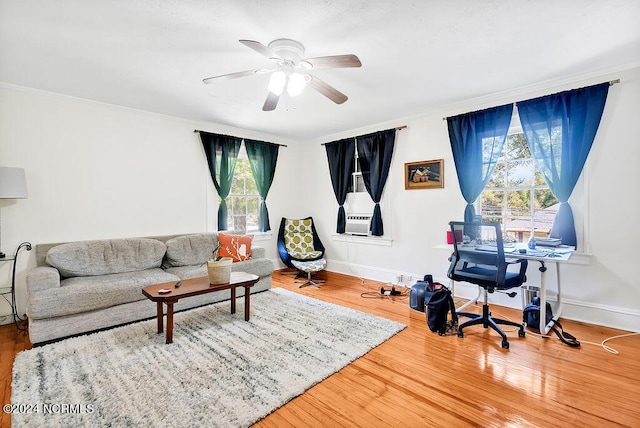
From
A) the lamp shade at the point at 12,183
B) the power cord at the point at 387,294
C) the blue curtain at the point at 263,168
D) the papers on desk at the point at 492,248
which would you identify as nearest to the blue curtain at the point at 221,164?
the blue curtain at the point at 263,168

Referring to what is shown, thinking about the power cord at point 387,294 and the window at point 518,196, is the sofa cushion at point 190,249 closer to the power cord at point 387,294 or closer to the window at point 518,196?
the power cord at point 387,294

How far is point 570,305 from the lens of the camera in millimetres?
3111

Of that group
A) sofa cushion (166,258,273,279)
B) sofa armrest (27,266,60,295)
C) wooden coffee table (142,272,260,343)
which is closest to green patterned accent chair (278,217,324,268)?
sofa cushion (166,258,273,279)

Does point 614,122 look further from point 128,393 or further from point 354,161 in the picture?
point 128,393

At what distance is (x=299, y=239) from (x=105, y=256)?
2.83m

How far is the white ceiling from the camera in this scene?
196 centimetres

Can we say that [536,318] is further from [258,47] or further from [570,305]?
[258,47]

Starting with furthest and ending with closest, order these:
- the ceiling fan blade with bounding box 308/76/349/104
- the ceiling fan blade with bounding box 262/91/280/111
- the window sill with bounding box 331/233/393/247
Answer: the window sill with bounding box 331/233/393/247, the ceiling fan blade with bounding box 262/91/280/111, the ceiling fan blade with bounding box 308/76/349/104

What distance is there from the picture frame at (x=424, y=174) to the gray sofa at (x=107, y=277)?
94.1 inches

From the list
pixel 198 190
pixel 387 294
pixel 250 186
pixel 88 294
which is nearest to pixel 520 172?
pixel 387 294

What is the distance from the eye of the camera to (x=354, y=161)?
5.07 meters

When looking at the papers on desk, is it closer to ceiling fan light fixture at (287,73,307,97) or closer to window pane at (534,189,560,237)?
window pane at (534,189,560,237)

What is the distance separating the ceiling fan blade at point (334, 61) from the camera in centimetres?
208

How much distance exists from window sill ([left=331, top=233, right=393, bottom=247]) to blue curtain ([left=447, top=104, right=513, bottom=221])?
1304 millimetres
